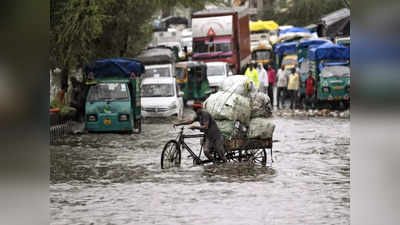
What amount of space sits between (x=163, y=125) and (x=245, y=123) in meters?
11.4

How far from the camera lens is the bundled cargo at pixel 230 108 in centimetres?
1476

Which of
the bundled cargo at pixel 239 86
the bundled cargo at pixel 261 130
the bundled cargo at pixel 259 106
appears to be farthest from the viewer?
the bundled cargo at pixel 239 86

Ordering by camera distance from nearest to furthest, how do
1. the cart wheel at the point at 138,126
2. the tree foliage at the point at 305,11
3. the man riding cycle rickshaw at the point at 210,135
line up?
the man riding cycle rickshaw at the point at 210,135
the cart wheel at the point at 138,126
the tree foliage at the point at 305,11

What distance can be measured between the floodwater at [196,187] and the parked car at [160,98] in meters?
8.14

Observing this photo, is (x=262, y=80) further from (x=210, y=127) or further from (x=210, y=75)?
(x=210, y=127)

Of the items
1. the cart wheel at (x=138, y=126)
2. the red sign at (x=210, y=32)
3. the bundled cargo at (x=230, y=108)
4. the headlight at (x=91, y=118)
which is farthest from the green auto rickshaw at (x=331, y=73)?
the bundled cargo at (x=230, y=108)

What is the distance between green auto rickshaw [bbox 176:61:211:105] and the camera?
35.8m

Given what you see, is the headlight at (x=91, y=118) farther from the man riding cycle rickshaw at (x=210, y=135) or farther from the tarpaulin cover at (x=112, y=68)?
the man riding cycle rickshaw at (x=210, y=135)

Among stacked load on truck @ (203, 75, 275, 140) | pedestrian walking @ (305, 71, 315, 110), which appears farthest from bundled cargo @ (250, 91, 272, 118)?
pedestrian walking @ (305, 71, 315, 110)

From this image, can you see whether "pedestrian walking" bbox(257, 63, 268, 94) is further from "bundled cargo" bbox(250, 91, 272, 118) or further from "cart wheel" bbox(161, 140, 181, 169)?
"cart wheel" bbox(161, 140, 181, 169)

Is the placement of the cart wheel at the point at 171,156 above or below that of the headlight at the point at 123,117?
below

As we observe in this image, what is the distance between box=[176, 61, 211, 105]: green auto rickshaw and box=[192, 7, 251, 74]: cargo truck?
22.7ft
